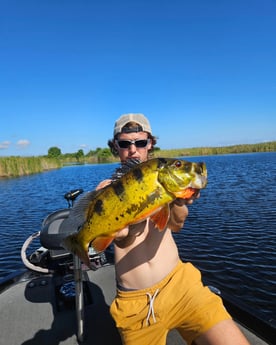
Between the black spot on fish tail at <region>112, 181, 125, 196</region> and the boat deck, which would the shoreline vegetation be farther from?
the black spot on fish tail at <region>112, 181, 125, 196</region>

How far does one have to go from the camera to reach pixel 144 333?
2.67m

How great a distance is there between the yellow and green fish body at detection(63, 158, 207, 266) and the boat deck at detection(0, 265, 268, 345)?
7.88ft

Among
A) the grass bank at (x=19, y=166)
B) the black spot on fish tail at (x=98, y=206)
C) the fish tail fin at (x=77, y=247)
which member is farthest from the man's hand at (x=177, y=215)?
the grass bank at (x=19, y=166)

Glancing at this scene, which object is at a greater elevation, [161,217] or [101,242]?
[161,217]

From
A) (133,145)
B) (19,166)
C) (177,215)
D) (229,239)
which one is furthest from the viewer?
(19,166)

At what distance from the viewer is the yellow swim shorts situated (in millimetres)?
2676

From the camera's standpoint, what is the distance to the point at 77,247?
2.51 m

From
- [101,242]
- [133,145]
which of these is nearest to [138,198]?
[101,242]

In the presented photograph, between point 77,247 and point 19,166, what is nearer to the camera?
point 77,247

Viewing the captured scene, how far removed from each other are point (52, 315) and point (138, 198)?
345 cm

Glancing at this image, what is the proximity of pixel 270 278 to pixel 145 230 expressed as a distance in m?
6.90

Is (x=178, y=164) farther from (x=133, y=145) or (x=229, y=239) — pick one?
(x=229, y=239)

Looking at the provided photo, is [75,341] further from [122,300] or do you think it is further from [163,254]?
[163,254]

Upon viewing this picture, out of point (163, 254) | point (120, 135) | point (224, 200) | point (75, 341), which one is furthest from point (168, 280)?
point (224, 200)
